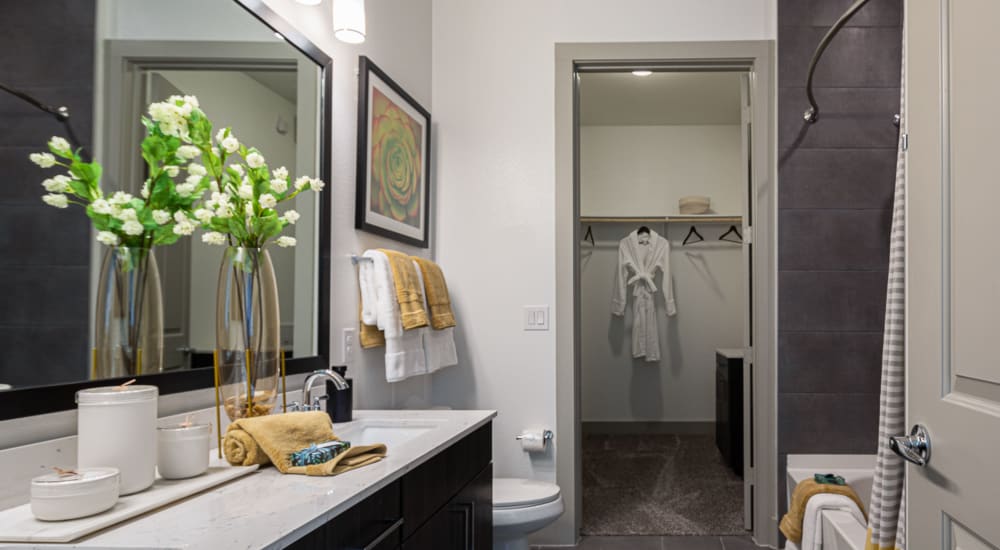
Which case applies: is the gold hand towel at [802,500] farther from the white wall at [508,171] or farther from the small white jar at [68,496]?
the small white jar at [68,496]

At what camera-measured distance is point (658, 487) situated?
422 centimetres

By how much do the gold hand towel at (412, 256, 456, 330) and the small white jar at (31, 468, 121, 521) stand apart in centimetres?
181

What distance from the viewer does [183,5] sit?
1.55 meters

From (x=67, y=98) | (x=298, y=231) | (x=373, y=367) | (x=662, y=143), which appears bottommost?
(x=373, y=367)

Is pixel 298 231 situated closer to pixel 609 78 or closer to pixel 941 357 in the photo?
pixel 941 357

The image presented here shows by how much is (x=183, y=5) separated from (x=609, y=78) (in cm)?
359

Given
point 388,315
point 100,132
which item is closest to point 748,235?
point 388,315

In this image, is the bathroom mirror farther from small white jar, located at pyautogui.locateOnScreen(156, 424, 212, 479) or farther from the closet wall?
the closet wall

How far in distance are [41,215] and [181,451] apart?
0.47 metres

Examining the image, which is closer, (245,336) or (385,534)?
(385,534)

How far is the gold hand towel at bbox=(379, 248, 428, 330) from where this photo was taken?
8.12 ft

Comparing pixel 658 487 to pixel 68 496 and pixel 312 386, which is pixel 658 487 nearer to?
pixel 312 386

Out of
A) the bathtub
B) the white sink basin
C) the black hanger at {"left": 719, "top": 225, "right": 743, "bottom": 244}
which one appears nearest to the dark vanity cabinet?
the white sink basin

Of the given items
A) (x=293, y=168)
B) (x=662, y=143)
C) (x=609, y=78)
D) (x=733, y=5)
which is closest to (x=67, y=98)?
Answer: (x=293, y=168)
